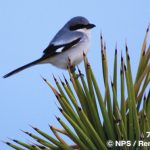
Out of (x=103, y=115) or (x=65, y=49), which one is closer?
(x=103, y=115)

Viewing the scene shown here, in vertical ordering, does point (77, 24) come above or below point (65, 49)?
above

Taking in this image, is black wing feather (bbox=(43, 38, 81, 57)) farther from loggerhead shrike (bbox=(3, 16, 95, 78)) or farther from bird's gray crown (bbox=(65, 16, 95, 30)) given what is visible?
bird's gray crown (bbox=(65, 16, 95, 30))

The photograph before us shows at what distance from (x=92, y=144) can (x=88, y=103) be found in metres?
0.30

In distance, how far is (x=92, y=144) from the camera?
287 centimetres

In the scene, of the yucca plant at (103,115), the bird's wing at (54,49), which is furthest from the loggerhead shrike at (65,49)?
the yucca plant at (103,115)

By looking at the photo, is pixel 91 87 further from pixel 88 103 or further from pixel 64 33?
pixel 64 33

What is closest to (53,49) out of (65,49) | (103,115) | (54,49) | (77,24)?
(54,49)

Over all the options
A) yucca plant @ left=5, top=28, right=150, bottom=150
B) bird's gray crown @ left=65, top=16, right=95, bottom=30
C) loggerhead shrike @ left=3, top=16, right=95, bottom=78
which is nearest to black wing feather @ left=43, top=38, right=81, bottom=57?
loggerhead shrike @ left=3, top=16, right=95, bottom=78

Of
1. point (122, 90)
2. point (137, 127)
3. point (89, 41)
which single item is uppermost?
point (122, 90)

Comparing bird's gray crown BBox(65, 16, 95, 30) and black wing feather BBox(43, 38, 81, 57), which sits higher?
bird's gray crown BBox(65, 16, 95, 30)

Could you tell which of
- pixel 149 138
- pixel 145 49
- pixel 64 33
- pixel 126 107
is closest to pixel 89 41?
pixel 64 33

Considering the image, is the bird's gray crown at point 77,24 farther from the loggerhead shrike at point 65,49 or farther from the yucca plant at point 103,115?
the yucca plant at point 103,115

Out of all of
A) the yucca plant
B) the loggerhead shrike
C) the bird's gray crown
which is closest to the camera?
the yucca plant

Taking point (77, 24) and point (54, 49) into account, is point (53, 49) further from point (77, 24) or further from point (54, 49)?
point (77, 24)
